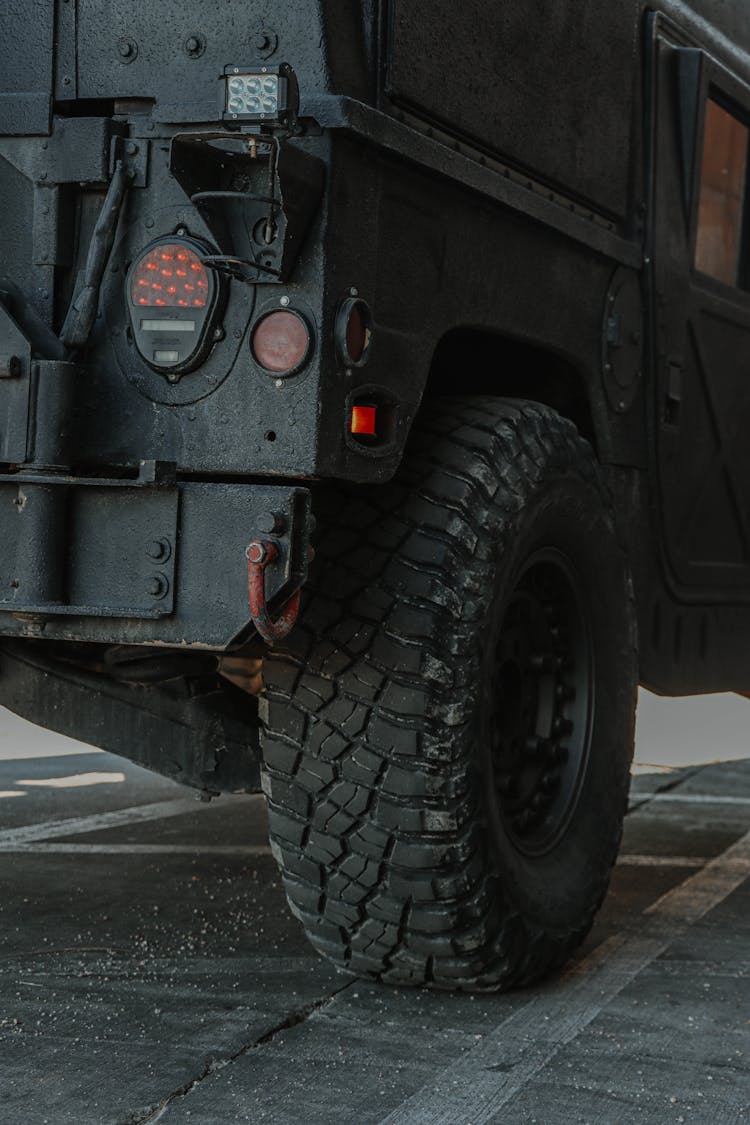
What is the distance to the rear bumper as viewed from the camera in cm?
317

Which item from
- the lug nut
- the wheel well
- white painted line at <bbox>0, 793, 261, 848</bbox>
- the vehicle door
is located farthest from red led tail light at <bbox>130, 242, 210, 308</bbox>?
white painted line at <bbox>0, 793, 261, 848</bbox>

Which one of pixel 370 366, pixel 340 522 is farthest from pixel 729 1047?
pixel 370 366

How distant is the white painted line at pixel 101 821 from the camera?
225 inches

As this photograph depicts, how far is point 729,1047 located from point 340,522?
1.31m

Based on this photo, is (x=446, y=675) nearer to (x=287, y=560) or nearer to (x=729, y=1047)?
(x=287, y=560)

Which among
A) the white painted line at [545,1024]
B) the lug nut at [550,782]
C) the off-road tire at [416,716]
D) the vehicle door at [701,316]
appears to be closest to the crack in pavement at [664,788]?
the vehicle door at [701,316]

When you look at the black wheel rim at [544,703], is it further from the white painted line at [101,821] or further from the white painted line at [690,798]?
the white painted line at [690,798]

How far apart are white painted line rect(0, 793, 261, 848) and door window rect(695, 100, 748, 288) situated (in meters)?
2.70

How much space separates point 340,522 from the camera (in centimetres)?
358

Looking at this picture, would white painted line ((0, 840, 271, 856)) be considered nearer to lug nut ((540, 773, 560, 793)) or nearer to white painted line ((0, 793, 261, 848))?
white painted line ((0, 793, 261, 848))

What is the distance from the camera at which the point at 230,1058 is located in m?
3.26

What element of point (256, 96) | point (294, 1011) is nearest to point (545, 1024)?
point (294, 1011)

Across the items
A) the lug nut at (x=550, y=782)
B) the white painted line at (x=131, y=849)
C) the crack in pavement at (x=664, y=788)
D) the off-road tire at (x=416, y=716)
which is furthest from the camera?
the crack in pavement at (x=664, y=788)

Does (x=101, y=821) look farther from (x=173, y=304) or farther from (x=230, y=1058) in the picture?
(x=173, y=304)
